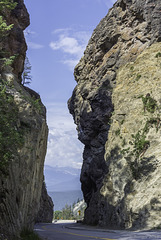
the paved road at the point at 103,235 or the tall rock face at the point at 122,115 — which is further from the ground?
the tall rock face at the point at 122,115

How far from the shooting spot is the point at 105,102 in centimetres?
4191

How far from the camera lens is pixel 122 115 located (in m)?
36.9

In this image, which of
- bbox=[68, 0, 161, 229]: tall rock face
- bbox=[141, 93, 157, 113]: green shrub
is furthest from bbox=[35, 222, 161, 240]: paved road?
bbox=[141, 93, 157, 113]: green shrub

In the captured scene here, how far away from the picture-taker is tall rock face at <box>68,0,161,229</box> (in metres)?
26.3

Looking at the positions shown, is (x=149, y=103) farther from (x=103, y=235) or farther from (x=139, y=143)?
(x=103, y=235)

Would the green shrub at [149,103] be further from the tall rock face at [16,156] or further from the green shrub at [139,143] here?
the tall rock face at [16,156]

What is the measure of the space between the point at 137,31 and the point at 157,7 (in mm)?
4694

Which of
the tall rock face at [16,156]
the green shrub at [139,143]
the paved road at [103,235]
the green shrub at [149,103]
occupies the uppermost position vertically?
the green shrub at [149,103]

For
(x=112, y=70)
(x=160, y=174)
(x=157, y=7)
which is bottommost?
(x=160, y=174)

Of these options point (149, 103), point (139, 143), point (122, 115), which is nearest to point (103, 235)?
point (139, 143)

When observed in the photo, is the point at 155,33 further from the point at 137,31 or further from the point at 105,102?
the point at 105,102

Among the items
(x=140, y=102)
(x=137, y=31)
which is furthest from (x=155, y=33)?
(x=140, y=102)

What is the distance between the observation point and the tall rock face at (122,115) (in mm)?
26297

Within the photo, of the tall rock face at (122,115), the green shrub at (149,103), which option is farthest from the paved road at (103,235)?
the green shrub at (149,103)
